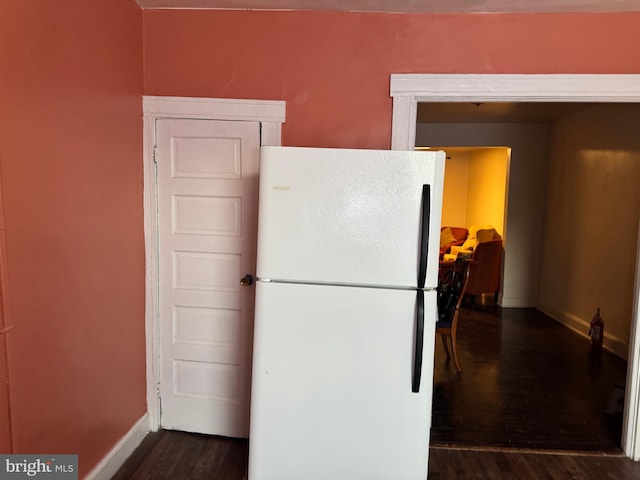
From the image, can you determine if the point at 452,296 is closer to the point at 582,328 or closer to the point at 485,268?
the point at 582,328

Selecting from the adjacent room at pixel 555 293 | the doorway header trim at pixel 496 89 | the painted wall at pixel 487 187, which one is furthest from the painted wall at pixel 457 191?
the doorway header trim at pixel 496 89

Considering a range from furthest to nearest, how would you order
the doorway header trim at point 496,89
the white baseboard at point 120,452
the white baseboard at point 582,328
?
the white baseboard at point 582,328
the doorway header trim at point 496,89
the white baseboard at point 120,452

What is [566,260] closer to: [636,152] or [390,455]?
[636,152]

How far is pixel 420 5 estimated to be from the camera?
2123 mm

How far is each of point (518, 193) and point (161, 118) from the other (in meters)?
4.81

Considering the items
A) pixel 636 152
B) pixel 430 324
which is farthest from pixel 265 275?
pixel 636 152

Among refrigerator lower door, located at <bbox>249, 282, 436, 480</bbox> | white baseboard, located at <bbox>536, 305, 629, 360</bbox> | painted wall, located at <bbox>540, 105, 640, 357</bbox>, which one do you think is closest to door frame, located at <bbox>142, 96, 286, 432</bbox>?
refrigerator lower door, located at <bbox>249, 282, 436, 480</bbox>

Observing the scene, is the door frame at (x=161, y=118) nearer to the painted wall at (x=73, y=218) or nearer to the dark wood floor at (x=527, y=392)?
the painted wall at (x=73, y=218)

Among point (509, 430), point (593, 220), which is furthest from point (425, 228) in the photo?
point (593, 220)

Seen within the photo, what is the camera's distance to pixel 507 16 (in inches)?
85.7

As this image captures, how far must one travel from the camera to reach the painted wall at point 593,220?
381 cm

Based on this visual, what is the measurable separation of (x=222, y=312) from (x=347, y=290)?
1.02 metres

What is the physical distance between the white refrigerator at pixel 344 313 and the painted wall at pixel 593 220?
3067mm

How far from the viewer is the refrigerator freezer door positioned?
165 centimetres
